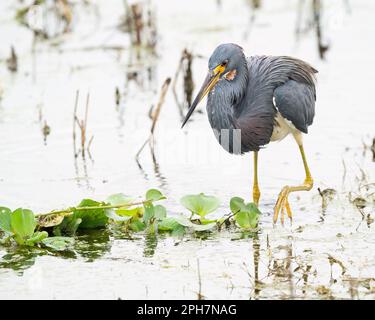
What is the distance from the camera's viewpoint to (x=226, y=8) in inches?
500

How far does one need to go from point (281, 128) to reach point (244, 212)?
1.24 metres

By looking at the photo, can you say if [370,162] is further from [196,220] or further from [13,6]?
[13,6]

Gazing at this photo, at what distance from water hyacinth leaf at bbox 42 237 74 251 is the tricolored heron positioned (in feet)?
4.65

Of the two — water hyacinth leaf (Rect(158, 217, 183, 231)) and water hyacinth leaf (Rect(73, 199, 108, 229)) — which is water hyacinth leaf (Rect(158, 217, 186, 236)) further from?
water hyacinth leaf (Rect(73, 199, 108, 229))

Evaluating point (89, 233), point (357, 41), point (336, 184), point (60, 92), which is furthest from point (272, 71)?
point (357, 41)

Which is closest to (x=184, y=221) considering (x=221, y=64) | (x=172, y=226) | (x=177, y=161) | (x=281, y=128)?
(x=172, y=226)

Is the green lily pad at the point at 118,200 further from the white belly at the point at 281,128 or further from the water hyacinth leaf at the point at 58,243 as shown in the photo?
the white belly at the point at 281,128

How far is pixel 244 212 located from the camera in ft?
19.4

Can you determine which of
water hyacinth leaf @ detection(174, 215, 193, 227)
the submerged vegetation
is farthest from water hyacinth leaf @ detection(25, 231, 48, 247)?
water hyacinth leaf @ detection(174, 215, 193, 227)

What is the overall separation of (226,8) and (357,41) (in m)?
2.20

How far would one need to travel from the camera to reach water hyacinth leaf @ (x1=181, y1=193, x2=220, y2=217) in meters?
6.02

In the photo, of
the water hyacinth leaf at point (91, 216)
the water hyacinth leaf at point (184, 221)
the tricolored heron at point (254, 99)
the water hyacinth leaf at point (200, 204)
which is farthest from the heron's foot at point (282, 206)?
the water hyacinth leaf at point (91, 216)

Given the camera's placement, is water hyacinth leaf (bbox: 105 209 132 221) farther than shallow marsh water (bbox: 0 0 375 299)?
Yes

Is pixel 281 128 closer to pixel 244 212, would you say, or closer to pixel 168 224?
pixel 244 212
